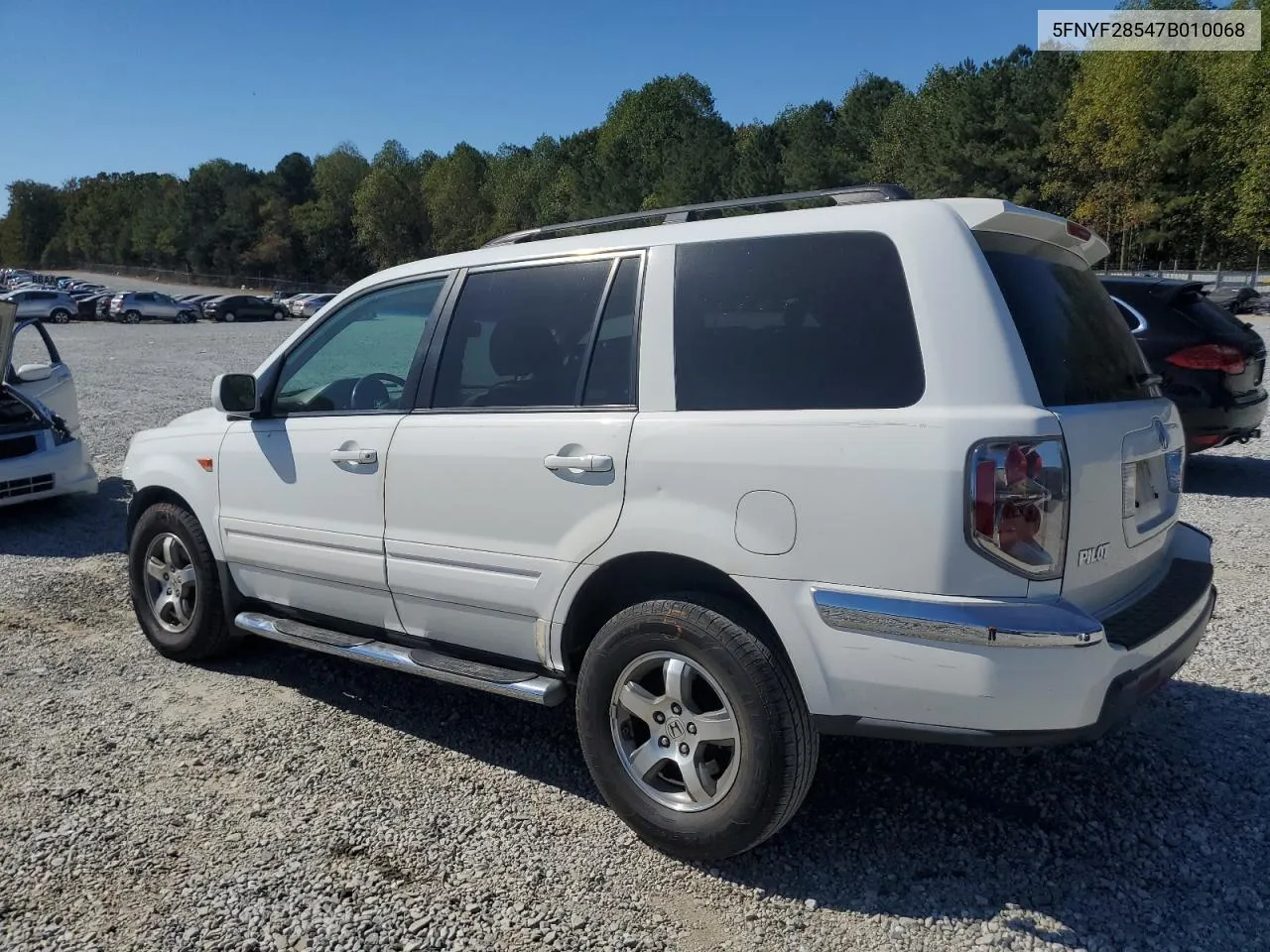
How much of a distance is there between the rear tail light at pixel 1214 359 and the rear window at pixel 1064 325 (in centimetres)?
489

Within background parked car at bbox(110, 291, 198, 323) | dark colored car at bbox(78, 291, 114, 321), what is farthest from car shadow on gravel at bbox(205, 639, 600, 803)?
dark colored car at bbox(78, 291, 114, 321)

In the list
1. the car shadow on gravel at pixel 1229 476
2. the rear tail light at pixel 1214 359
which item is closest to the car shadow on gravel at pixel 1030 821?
the rear tail light at pixel 1214 359

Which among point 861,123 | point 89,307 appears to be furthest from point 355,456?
point 861,123

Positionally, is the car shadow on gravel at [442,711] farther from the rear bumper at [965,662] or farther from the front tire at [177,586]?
the rear bumper at [965,662]

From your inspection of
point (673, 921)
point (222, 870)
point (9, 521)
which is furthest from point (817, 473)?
point (9, 521)

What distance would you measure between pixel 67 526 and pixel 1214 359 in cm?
932

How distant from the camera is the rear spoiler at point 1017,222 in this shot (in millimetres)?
2830

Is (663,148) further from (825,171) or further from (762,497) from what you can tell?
(762,497)

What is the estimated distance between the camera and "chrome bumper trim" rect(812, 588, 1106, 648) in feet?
8.14

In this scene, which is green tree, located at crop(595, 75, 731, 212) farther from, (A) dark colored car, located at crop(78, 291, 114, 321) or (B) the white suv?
(B) the white suv

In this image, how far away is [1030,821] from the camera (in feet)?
10.7

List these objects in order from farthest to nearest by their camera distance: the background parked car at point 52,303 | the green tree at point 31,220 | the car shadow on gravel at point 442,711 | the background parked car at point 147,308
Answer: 1. the green tree at point 31,220
2. the background parked car at point 147,308
3. the background parked car at point 52,303
4. the car shadow on gravel at point 442,711

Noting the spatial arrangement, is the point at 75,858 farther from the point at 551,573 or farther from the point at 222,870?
the point at 551,573

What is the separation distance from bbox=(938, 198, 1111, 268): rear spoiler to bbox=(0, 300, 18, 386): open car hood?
7.74 m
